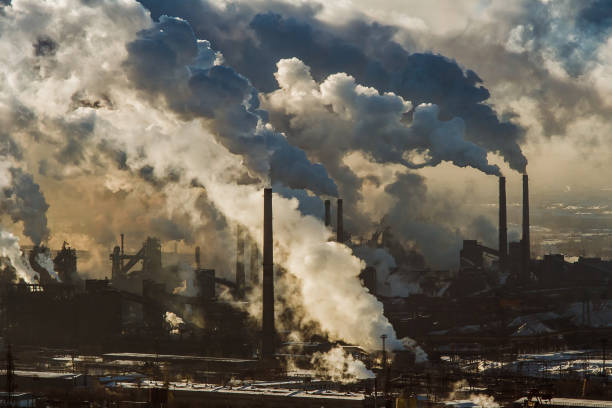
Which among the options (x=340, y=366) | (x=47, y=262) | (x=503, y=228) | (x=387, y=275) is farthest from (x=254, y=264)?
(x=340, y=366)

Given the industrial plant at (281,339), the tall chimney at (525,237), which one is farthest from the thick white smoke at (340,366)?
the tall chimney at (525,237)

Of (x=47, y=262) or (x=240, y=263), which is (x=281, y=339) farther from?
(x=47, y=262)

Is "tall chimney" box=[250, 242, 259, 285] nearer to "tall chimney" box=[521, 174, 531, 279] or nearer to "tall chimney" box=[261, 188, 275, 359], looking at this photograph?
"tall chimney" box=[261, 188, 275, 359]

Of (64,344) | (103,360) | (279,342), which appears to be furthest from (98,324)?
(279,342)

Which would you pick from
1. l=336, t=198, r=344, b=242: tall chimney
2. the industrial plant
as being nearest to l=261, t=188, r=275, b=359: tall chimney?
the industrial plant

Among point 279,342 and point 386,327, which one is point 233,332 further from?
point 386,327

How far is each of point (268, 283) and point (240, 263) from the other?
24.2 metres

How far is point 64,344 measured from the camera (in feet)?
Answer: 272

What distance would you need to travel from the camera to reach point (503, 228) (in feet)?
337

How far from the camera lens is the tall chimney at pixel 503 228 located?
3888 inches

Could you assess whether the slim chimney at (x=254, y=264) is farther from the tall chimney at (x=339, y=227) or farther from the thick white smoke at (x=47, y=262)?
the thick white smoke at (x=47, y=262)

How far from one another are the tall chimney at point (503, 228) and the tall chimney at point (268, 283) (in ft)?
115

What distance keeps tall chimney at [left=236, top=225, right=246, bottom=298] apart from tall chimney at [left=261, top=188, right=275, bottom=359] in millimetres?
23369

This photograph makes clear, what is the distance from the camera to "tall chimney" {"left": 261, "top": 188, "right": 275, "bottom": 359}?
6838 centimetres
